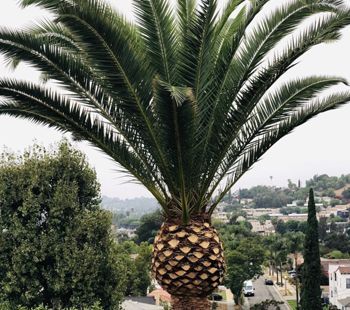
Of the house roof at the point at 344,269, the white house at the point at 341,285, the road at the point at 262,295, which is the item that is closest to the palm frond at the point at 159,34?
the white house at the point at 341,285

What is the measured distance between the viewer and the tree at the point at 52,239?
666 inches

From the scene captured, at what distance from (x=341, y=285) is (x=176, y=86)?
42157 millimetres

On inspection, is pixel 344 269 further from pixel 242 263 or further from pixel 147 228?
pixel 147 228

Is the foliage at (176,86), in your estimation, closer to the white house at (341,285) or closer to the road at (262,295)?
the white house at (341,285)

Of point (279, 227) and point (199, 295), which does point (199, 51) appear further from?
point (279, 227)

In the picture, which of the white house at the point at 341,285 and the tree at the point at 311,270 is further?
the white house at the point at 341,285

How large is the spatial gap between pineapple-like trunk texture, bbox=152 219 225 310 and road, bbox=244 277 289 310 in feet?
132

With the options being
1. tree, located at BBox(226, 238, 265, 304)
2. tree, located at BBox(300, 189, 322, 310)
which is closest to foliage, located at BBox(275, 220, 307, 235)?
tree, located at BBox(226, 238, 265, 304)

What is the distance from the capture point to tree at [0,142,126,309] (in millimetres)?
16906

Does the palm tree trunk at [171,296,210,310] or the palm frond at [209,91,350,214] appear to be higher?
the palm frond at [209,91,350,214]

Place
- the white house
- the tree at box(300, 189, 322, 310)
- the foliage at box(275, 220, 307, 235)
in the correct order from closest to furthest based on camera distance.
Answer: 1. the tree at box(300, 189, 322, 310)
2. the white house
3. the foliage at box(275, 220, 307, 235)

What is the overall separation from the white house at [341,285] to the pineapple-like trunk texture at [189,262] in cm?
3835

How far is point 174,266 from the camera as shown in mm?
7191

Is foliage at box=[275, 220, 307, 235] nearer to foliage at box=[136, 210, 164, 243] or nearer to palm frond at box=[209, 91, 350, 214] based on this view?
foliage at box=[136, 210, 164, 243]
